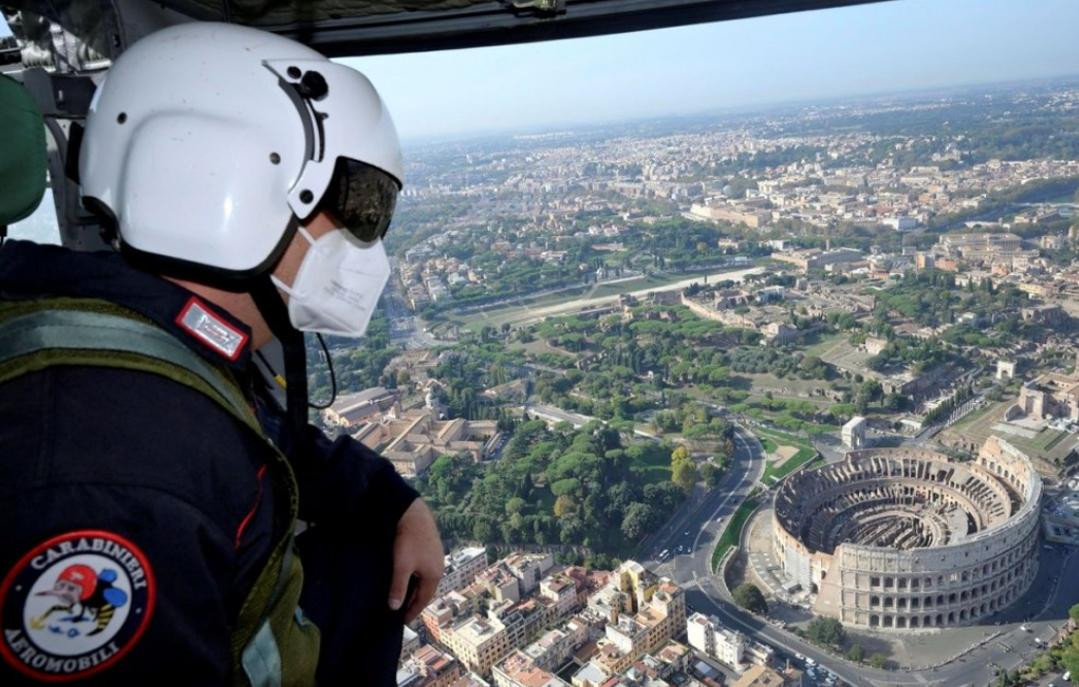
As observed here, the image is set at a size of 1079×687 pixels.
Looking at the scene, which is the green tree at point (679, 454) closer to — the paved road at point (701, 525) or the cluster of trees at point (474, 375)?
the paved road at point (701, 525)

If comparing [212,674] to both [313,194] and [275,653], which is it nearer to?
[275,653]

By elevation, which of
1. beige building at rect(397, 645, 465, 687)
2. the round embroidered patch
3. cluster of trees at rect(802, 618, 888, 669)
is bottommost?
cluster of trees at rect(802, 618, 888, 669)

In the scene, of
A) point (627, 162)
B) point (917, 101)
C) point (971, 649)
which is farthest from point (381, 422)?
point (917, 101)

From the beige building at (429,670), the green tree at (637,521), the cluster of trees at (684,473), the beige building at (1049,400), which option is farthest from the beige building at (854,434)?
the beige building at (429,670)

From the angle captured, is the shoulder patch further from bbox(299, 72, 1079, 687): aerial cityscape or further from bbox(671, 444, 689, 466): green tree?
bbox(671, 444, 689, 466): green tree

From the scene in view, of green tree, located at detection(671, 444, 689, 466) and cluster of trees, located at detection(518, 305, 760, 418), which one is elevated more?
cluster of trees, located at detection(518, 305, 760, 418)

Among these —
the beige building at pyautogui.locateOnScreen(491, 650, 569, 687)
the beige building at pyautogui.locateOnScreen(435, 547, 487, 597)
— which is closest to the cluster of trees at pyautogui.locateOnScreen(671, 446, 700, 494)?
the beige building at pyautogui.locateOnScreen(435, 547, 487, 597)

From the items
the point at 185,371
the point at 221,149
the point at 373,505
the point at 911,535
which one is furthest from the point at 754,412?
the point at 185,371
